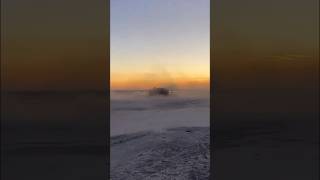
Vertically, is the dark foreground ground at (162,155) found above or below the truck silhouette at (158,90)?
below

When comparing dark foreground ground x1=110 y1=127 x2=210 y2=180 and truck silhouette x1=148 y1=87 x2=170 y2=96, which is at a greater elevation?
truck silhouette x1=148 y1=87 x2=170 y2=96

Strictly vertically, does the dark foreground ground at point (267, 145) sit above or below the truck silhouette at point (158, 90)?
below

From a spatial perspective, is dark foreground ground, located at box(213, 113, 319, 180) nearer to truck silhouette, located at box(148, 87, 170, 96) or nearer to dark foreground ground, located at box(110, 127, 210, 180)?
dark foreground ground, located at box(110, 127, 210, 180)

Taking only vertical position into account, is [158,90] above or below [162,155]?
above

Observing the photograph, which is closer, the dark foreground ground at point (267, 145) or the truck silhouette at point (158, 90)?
the dark foreground ground at point (267, 145)

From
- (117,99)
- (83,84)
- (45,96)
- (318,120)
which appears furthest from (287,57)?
(45,96)

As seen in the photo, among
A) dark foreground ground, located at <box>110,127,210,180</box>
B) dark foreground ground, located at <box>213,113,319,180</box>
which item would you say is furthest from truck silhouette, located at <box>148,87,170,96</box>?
dark foreground ground, located at <box>213,113,319,180</box>

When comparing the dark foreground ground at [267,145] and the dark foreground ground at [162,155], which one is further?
the dark foreground ground at [162,155]

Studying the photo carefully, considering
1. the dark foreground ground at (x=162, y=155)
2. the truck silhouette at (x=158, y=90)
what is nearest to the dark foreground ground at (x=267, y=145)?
the dark foreground ground at (x=162, y=155)

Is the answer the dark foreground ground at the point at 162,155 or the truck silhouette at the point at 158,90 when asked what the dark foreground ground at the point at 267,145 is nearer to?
the dark foreground ground at the point at 162,155

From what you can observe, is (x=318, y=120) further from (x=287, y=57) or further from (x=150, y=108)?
(x=150, y=108)

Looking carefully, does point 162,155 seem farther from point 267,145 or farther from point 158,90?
point 267,145

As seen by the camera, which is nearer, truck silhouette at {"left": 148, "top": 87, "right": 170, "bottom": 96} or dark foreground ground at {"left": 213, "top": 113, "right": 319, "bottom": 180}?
dark foreground ground at {"left": 213, "top": 113, "right": 319, "bottom": 180}

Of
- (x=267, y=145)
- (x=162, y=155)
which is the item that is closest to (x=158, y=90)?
(x=162, y=155)
